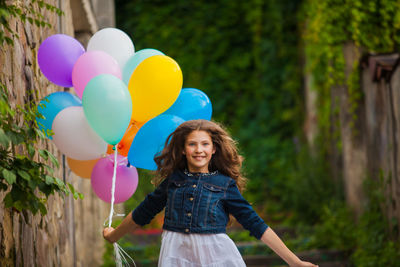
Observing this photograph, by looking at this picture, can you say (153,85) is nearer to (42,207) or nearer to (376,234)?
(42,207)

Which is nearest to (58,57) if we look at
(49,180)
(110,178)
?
(110,178)

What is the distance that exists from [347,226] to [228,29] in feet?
14.0

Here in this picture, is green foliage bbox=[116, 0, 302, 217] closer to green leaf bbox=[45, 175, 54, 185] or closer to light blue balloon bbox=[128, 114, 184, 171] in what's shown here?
light blue balloon bbox=[128, 114, 184, 171]

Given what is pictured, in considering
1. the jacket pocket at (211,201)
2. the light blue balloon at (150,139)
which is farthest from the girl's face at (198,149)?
the light blue balloon at (150,139)

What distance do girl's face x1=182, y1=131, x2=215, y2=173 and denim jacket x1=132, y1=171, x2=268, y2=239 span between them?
0.06m

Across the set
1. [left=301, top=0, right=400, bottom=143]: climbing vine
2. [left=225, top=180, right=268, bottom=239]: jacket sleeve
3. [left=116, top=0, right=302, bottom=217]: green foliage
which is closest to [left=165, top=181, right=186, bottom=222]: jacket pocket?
[left=225, top=180, right=268, bottom=239]: jacket sleeve

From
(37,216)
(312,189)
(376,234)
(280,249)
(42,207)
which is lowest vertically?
(376,234)

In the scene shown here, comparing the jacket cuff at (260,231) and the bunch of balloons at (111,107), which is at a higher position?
the bunch of balloons at (111,107)

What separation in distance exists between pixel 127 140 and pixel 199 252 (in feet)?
2.58

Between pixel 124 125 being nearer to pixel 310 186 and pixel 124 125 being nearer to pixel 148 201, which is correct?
pixel 148 201

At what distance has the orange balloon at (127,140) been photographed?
2.61 metres

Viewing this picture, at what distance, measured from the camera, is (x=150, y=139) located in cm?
245

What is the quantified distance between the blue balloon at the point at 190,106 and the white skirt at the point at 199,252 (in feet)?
2.42

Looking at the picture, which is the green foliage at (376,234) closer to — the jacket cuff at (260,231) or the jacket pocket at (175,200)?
the jacket cuff at (260,231)
